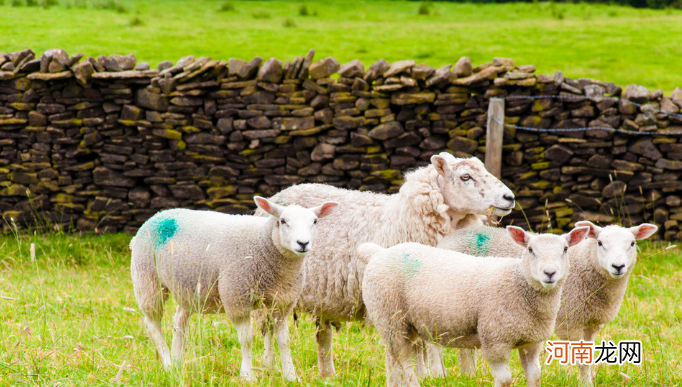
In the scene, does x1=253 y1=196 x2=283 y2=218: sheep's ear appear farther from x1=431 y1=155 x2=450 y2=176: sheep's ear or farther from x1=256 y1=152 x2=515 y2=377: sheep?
x1=431 y1=155 x2=450 y2=176: sheep's ear

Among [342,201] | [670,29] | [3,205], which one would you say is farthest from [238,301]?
[670,29]

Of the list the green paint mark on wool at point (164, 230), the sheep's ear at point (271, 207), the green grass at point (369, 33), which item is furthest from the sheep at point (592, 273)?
the green grass at point (369, 33)

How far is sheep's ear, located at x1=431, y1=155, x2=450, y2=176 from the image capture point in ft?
14.4

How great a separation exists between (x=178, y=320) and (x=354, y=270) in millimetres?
1170

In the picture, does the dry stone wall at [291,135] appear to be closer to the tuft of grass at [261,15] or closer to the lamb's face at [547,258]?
the lamb's face at [547,258]

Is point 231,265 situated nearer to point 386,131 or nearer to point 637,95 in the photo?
point 386,131

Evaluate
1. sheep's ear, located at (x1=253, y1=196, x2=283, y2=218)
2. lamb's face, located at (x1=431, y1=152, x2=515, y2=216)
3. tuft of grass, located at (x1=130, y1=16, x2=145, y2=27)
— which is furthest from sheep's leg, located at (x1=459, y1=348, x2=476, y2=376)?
tuft of grass, located at (x1=130, y1=16, x2=145, y2=27)

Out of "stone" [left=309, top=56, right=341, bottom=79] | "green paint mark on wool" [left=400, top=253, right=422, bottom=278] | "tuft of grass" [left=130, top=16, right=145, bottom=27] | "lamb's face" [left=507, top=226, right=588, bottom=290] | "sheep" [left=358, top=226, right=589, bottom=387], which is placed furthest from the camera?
"tuft of grass" [left=130, top=16, right=145, bottom=27]

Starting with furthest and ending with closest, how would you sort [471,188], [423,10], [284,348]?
1. [423,10]
2. [471,188]
3. [284,348]

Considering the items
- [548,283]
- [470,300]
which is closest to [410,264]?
[470,300]

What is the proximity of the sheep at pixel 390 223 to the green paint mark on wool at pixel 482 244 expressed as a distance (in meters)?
0.23

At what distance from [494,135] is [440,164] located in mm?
3786

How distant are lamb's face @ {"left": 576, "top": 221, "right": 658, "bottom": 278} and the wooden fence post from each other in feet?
14.4

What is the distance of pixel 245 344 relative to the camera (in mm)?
3635
